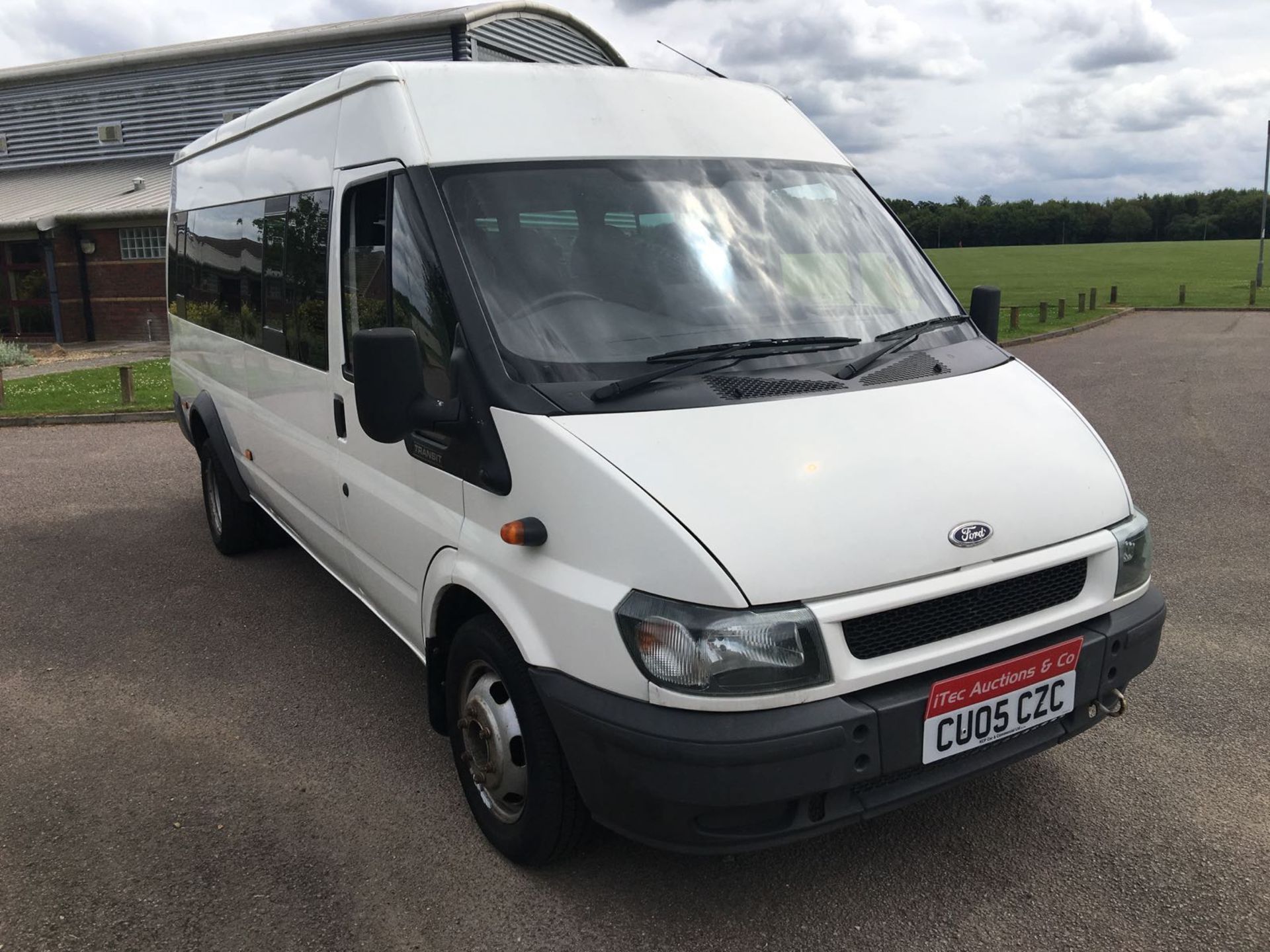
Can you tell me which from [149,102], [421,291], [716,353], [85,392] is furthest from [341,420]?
[149,102]

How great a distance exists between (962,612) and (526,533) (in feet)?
3.94

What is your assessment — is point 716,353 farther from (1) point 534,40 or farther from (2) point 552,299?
(1) point 534,40

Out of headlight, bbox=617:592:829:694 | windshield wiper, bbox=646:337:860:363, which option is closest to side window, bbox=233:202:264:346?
windshield wiper, bbox=646:337:860:363

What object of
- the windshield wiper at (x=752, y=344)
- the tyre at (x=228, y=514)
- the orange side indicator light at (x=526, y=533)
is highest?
the windshield wiper at (x=752, y=344)

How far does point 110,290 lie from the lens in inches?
1001

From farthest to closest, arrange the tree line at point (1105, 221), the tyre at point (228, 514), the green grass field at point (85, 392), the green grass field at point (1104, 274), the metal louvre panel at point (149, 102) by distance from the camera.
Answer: the tree line at point (1105, 221) → the green grass field at point (1104, 274) → the metal louvre panel at point (149, 102) → the green grass field at point (85, 392) → the tyre at point (228, 514)

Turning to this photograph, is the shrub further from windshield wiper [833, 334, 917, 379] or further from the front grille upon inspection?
the front grille

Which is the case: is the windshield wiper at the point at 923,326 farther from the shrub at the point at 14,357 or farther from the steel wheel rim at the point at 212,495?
the shrub at the point at 14,357

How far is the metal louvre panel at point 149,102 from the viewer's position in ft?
84.3

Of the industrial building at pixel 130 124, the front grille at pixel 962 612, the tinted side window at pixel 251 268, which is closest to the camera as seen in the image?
the front grille at pixel 962 612

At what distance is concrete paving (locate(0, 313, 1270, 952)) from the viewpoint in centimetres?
295

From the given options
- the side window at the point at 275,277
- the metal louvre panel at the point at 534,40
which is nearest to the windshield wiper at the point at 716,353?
the side window at the point at 275,277

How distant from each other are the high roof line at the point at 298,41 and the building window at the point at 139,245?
17.9 ft

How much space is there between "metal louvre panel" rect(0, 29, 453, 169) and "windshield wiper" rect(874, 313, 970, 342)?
73.9ft
